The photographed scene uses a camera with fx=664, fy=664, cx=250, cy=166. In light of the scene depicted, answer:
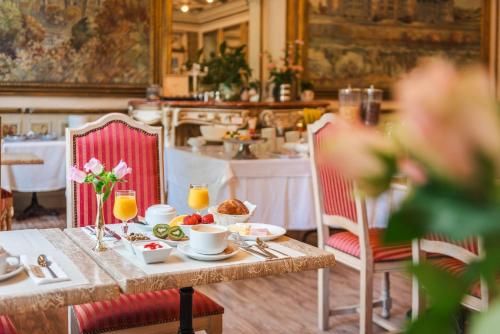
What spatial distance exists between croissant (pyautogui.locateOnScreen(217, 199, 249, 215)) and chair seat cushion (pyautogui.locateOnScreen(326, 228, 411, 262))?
0.90 m

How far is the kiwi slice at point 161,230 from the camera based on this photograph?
2.25 metres

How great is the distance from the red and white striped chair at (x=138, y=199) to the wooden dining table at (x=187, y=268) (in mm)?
189

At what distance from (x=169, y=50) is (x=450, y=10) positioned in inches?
164

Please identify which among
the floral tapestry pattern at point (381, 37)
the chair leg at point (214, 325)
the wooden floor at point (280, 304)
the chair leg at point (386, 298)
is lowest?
the wooden floor at point (280, 304)

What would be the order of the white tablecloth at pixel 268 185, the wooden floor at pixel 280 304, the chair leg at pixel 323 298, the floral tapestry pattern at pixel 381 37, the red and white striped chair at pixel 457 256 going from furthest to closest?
1. the floral tapestry pattern at pixel 381 37
2. the white tablecloth at pixel 268 185
3. the wooden floor at pixel 280 304
4. the chair leg at pixel 323 298
5. the red and white striped chair at pixel 457 256

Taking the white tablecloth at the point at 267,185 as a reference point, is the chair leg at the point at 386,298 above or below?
below

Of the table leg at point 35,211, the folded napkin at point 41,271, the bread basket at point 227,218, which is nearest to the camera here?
the folded napkin at point 41,271

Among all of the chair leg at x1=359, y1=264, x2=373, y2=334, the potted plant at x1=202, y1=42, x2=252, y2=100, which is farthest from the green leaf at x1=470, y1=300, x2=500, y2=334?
the potted plant at x1=202, y1=42, x2=252, y2=100

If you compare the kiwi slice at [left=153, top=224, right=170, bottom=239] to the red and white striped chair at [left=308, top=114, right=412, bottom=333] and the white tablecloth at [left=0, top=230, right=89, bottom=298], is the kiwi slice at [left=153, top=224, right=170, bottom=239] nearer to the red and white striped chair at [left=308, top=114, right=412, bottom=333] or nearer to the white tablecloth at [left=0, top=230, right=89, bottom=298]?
the white tablecloth at [left=0, top=230, right=89, bottom=298]

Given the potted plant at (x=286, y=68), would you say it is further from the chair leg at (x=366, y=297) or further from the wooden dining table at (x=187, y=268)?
the wooden dining table at (x=187, y=268)

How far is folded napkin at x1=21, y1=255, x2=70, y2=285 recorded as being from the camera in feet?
5.81

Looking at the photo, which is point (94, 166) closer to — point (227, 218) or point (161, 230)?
point (161, 230)

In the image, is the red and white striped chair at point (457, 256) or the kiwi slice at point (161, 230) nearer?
the kiwi slice at point (161, 230)

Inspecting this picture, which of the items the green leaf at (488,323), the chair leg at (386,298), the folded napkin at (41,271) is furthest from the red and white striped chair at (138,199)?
the green leaf at (488,323)
